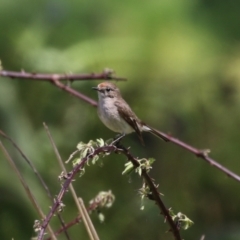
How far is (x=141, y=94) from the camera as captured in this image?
12.5 feet

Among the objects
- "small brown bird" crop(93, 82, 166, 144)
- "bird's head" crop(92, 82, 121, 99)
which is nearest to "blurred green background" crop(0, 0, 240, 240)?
"bird's head" crop(92, 82, 121, 99)

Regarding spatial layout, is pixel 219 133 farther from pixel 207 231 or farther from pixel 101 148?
pixel 101 148

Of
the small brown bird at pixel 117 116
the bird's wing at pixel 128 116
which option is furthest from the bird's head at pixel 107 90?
the bird's wing at pixel 128 116

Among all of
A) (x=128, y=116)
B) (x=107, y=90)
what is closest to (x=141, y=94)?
(x=107, y=90)

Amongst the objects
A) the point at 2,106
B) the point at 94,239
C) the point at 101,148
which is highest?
the point at 2,106

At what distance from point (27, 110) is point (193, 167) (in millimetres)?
1027

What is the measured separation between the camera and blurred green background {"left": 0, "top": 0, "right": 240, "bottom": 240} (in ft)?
11.4

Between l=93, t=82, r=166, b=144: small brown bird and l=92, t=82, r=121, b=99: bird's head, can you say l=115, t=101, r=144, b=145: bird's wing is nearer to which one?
l=93, t=82, r=166, b=144: small brown bird

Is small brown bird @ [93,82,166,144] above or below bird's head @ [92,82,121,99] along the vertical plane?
below

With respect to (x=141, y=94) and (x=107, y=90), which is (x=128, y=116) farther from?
(x=141, y=94)

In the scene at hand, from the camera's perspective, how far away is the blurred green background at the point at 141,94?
3.46 m

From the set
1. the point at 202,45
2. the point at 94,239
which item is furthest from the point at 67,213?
the point at 94,239

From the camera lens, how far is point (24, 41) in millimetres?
3486

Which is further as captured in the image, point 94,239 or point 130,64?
point 130,64
